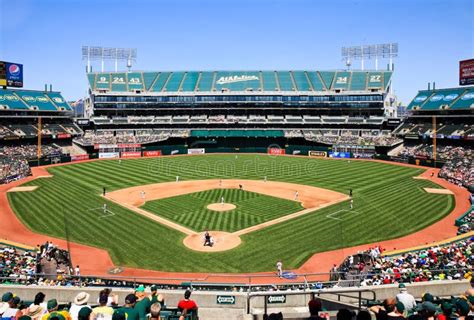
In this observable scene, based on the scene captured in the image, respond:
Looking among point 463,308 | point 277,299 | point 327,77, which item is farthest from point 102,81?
point 463,308

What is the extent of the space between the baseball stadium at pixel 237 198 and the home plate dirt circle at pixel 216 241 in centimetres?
16

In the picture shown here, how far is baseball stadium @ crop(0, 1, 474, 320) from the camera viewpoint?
1189 cm

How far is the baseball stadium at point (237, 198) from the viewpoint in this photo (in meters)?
11.9

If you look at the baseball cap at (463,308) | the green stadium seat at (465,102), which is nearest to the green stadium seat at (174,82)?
the green stadium seat at (465,102)

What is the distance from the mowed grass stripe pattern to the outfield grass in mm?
2416

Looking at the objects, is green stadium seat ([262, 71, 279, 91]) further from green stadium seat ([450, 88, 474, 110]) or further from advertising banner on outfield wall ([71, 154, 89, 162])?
advertising banner on outfield wall ([71, 154, 89, 162])

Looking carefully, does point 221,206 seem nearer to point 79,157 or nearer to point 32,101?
point 79,157

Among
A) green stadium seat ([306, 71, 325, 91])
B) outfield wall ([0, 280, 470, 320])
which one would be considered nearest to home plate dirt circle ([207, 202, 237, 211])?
outfield wall ([0, 280, 470, 320])

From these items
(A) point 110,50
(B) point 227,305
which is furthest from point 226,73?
(B) point 227,305

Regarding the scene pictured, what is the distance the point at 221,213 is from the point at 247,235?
6583 millimetres

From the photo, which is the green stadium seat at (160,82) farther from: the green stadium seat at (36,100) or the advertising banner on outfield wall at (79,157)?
the advertising banner on outfield wall at (79,157)

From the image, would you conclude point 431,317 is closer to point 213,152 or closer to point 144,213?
point 144,213

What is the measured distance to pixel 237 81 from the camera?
102375 millimetres

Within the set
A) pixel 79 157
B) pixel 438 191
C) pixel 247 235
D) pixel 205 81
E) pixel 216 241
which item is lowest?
pixel 216 241
